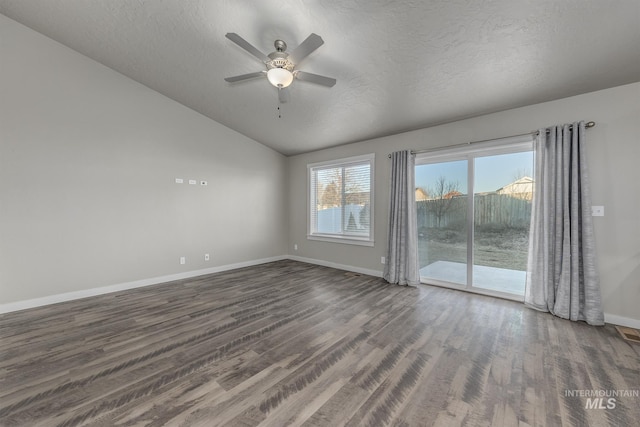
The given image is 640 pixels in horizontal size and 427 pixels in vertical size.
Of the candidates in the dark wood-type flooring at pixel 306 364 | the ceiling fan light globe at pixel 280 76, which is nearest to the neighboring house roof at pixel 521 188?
the dark wood-type flooring at pixel 306 364

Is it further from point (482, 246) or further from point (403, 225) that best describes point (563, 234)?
point (403, 225)

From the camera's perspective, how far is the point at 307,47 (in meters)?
2.15

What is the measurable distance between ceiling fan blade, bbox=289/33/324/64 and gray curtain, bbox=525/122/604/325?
9.93 feet

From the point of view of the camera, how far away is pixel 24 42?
3.08m

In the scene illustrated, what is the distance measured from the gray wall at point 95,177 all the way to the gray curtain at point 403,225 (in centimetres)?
329

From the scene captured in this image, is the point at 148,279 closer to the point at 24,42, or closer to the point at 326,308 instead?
the point at 326,308

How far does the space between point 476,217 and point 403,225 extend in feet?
3.52

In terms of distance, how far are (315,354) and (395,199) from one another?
9.63 feet

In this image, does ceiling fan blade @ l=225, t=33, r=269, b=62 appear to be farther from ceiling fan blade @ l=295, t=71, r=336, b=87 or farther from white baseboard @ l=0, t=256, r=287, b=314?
white baseboard @ l=0, t=256, r=287, b=314

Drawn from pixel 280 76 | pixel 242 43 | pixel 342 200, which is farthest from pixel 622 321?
pixel 242 43

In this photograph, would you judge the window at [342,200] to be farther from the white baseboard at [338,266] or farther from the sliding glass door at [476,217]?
the sliding glass door at [476,217]

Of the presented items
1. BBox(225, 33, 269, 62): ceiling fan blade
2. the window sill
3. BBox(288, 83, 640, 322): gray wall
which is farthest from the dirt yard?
BBox(225, 33, 269, 62): ceiling fan blade

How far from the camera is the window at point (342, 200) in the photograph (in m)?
4.94

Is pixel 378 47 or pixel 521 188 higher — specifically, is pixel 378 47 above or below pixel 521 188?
above
